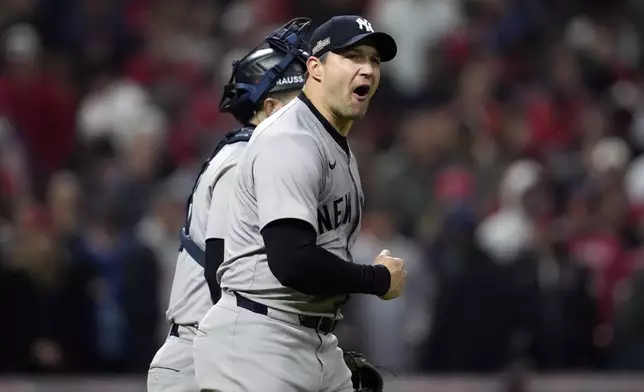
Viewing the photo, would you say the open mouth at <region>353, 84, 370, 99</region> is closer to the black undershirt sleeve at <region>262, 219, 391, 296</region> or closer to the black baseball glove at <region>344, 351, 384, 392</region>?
the black undershirt sleeve at <region>262, 219, 391, 296</region>

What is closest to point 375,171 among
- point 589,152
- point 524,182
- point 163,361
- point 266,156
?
point 524,182

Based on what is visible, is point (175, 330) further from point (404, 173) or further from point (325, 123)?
point (404, 173)

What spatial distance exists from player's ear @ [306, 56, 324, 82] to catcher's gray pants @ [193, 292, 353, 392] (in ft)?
2.43

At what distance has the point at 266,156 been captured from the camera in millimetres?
4219

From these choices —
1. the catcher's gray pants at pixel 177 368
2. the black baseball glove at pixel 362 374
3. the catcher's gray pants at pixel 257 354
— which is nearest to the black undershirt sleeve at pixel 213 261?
the catcher's gray pants at pixel 257 354

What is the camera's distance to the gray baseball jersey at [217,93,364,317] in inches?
164

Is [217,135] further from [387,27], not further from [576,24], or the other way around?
[576,24]

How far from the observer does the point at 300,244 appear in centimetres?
413

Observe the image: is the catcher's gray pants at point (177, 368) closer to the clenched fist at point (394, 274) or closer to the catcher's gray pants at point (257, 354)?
the catcher's gray pants at point (257, 354)

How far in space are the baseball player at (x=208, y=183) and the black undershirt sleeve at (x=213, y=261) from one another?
0.63 ft

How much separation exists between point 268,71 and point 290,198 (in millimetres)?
1175

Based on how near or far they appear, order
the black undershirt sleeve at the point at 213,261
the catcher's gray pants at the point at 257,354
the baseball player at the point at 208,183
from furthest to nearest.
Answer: the baseball player at the point at 208,183 → the black undershirt sleeve at the point at 213,261 → the catcher's gray pants at the point at 257,354

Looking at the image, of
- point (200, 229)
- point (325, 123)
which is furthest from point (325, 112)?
point (200, 229)

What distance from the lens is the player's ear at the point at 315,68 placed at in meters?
4.37
